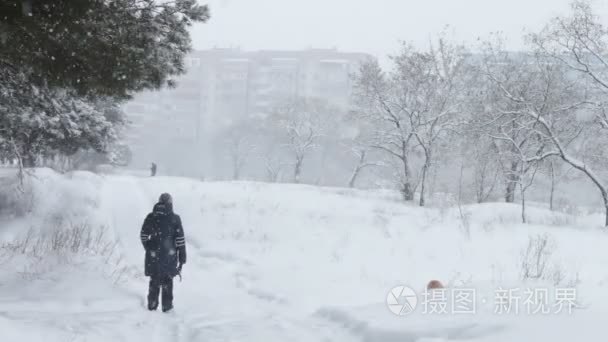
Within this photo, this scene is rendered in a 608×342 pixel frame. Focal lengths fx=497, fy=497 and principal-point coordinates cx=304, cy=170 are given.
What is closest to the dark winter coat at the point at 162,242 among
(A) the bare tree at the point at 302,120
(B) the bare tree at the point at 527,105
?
(B) the bare tree at the point at 527,105

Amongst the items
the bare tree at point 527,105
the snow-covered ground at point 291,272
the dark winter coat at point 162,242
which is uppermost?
the bare tree at point 527,105

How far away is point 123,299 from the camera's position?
7.77 metres

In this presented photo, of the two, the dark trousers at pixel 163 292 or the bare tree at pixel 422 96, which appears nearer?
the dark trousers at pixel 163 292

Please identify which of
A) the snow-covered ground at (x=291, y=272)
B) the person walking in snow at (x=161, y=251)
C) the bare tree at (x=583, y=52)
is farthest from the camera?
the bare tree at (x=583, y=52)

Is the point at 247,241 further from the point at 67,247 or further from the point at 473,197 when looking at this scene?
the point at 473,197

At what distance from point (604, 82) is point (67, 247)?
19.5 meters

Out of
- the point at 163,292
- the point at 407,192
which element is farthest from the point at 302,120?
the point at 163,292

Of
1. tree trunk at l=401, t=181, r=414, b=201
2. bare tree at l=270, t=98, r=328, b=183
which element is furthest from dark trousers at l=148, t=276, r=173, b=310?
bare tree at l=270, t=98, r=328, b=183

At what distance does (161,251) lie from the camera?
24.0ft

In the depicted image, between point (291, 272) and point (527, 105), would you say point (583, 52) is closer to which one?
point (527, 105)

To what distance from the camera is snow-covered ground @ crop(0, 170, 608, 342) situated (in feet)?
18.5

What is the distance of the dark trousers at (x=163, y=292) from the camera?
729cm

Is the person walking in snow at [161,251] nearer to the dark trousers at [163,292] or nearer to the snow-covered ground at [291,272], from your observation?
the dark trousers at [163,292]

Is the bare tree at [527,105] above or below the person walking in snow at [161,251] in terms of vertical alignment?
above
